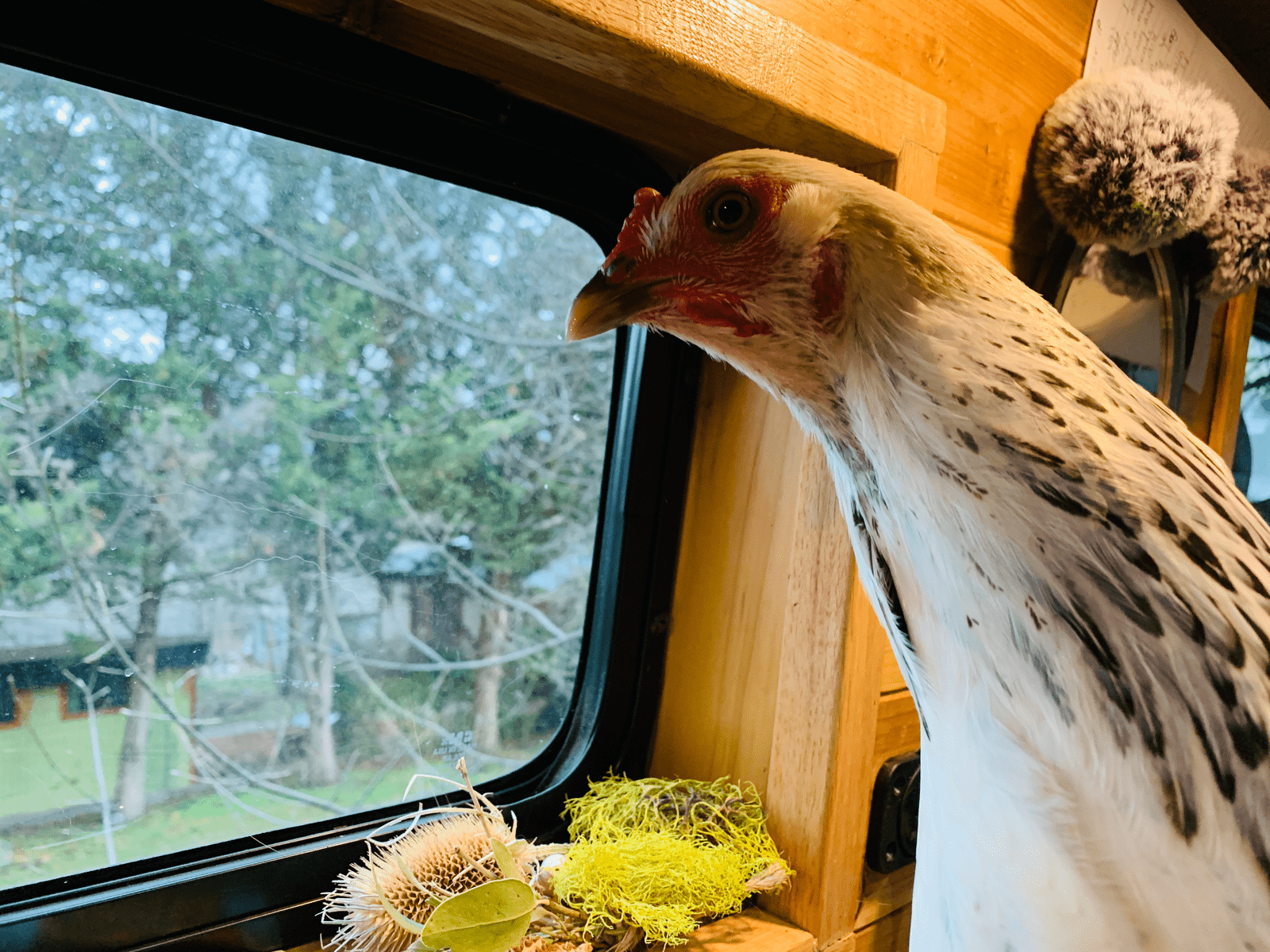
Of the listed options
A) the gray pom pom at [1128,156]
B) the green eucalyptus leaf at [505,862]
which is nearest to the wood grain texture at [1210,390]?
the gray pom pom at [1128,156]

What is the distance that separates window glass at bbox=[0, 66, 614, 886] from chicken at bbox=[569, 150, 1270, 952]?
1.71 feet

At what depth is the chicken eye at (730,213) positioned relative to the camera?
1.93 feet

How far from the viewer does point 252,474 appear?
861mm

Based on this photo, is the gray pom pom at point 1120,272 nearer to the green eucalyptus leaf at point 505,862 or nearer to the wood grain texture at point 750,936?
the wood grain texture at point 750,936

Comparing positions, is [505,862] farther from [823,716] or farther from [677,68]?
[677,68]

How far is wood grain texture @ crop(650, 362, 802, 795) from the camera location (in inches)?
42.6

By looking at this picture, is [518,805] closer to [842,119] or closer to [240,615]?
[240,615]

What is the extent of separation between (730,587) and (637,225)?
0.67m

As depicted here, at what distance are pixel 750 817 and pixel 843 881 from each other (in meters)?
0.15

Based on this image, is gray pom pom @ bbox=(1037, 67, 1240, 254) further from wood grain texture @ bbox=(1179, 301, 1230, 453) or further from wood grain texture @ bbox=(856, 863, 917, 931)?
wood grain texture @ bbox=(856, 863, 917, 931)

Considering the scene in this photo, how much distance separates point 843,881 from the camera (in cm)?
100

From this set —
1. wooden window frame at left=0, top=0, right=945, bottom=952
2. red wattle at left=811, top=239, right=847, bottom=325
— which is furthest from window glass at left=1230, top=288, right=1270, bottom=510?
red wattle at left=811, top=239, right=847, bottom=325

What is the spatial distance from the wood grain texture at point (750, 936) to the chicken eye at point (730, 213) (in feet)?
2.82

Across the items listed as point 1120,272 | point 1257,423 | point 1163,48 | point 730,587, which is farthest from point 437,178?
point 1257,423
